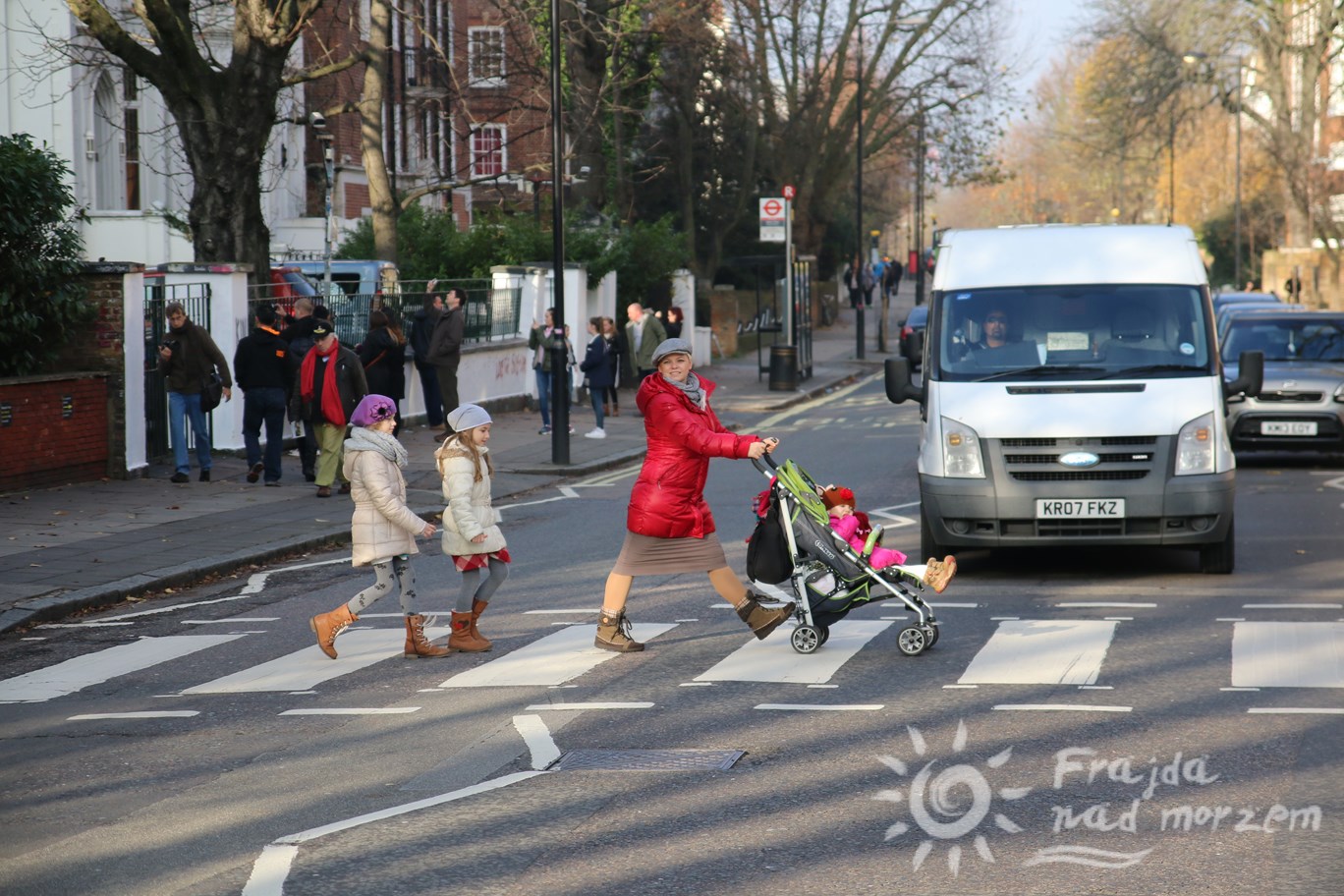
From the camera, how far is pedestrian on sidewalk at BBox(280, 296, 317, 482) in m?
18.1

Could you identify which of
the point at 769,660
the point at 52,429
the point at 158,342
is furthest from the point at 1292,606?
the point at 158,342

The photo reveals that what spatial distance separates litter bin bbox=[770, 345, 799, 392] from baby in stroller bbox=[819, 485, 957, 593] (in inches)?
934

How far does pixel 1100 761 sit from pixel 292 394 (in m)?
12.5

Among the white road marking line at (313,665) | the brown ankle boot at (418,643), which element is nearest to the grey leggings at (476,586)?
the brown ankle boot at (418,643)

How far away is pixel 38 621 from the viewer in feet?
36.7

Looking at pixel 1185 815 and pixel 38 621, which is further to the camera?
pixel 38 621

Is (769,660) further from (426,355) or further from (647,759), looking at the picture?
(426,355)

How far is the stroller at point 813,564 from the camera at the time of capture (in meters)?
9.16

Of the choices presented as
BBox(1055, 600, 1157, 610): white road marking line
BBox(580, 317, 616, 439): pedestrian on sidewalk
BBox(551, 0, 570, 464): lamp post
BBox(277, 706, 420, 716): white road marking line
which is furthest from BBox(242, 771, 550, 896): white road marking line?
BBox(580, 317, 616, 439): pedestrian on sidewalk

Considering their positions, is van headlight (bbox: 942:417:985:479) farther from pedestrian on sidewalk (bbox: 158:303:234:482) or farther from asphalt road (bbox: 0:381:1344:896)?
pedestrian on sidewalk (bbox: 158:303:234:482)

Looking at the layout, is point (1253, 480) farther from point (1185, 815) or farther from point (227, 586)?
point (1185, 815)

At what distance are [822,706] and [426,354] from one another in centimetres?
1657

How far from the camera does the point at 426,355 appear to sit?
23.9 m

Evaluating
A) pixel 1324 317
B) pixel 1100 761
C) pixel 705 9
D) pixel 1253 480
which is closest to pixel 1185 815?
pixel 1100 761
